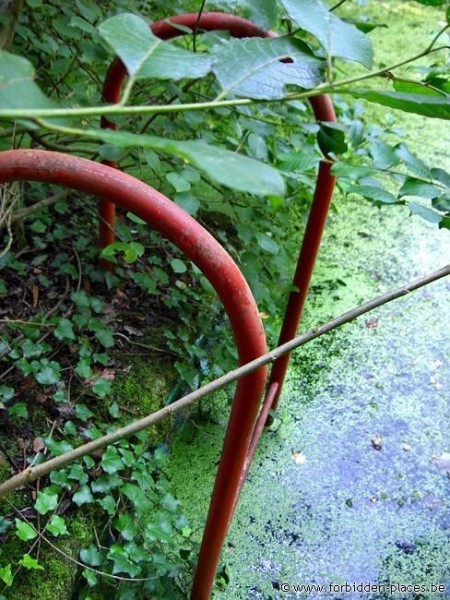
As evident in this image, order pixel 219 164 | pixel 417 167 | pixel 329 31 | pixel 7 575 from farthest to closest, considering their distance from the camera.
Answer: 1. pixel 7 575
2. pixel 417 167
3. pixel 329 31
4. pixel 219 164

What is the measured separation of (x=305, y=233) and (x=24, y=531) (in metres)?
0.87

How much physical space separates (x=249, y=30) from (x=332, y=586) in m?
1.24

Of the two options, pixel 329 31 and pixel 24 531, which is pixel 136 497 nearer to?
pixel 24 531

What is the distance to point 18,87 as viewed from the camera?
0.31 m

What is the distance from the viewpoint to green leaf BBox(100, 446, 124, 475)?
4.28ft

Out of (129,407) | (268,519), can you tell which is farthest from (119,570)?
(268,519)

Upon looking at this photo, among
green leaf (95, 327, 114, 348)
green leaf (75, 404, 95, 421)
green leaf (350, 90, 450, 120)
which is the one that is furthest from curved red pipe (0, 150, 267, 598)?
green leaf (95, 327, 114, 348)

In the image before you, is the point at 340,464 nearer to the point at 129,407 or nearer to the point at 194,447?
the point at 194,447

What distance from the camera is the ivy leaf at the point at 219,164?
300 mm

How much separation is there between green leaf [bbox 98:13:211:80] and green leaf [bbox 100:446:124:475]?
3.37 feet

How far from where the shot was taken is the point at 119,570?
118 cm

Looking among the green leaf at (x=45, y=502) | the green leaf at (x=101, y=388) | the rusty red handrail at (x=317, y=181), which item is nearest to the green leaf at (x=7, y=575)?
the green leaf at (x=45, y=502)

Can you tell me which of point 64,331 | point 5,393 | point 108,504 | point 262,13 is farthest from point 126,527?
point 262,13

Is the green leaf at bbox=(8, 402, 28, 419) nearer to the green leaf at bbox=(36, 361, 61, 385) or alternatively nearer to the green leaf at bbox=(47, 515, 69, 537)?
the green leaf at bbox=(36, 361, 61, 385)
